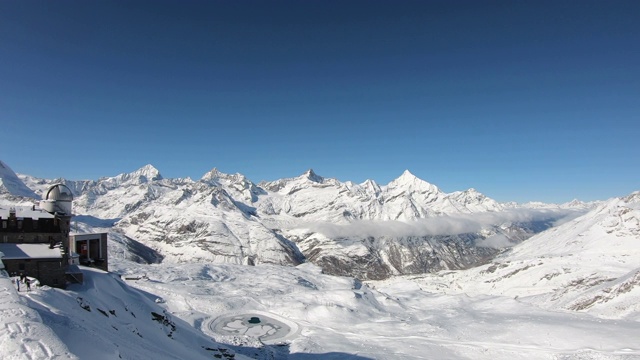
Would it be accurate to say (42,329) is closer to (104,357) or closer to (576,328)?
(104,357)

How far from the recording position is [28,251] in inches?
1390

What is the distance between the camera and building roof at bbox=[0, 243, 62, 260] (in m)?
34.1

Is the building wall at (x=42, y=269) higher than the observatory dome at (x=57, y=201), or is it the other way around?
the observatory dome at (x=57, y=201)

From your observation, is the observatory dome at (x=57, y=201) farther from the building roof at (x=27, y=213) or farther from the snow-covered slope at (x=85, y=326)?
the snow-covered slope at (x=85, y=326)

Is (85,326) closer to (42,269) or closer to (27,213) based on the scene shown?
(42,269)

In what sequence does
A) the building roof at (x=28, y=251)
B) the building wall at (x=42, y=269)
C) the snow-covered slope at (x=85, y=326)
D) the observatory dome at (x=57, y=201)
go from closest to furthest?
1. the snow-covered slope at (x=85, y=326)
2. the building wall at (x=42, y=269)
3. the building roof at (x=28, y=251)
4. the observatory dome at (x=57, y=201)

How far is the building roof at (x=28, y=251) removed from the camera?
3408cm

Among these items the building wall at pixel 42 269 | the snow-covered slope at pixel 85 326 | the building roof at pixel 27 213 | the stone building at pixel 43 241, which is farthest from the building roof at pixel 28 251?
the snow-covered slope at pixel 85 326

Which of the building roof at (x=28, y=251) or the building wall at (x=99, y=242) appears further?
the building wall at (x=99, y=242)

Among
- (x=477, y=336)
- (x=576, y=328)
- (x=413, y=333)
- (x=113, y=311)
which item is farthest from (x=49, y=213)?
(x=576, y=328)

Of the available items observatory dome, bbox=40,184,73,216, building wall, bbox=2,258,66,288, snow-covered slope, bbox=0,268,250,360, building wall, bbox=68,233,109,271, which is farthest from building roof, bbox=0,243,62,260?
building wall, bbox=68,233,109,271

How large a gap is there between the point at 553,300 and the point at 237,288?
5343 inches

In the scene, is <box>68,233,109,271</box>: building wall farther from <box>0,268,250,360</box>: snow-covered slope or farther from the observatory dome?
the observatory dome

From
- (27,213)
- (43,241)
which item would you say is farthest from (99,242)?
(27,213)
